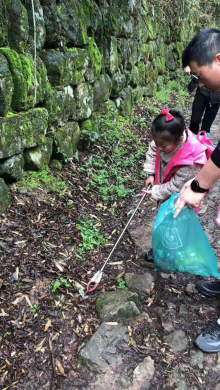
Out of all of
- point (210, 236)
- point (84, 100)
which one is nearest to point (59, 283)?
point (210, 236)

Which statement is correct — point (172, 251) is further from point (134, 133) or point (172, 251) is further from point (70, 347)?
point (134, 133)

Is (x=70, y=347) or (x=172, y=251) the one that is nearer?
(x=70, y=347)

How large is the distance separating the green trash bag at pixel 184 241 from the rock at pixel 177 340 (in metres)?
0.46

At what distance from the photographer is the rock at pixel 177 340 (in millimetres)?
2103

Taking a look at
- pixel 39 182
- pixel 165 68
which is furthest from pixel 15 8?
pixel 165 68

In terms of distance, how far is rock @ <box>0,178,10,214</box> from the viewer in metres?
2.83

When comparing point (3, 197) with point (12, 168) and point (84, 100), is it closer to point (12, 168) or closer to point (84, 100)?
point (12, 168)

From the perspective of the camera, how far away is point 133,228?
135 inches

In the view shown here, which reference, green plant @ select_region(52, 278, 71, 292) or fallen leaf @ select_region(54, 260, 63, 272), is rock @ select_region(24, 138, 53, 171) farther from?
green plant @ select_region(52, 278, 71, 292)

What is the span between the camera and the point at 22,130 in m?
3.12

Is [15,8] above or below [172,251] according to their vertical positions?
above

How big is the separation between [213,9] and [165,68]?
360 cm

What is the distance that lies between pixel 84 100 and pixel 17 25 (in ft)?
5.44

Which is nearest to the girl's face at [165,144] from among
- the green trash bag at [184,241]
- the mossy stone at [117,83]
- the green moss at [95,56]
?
the green trash bag at [184,241]
